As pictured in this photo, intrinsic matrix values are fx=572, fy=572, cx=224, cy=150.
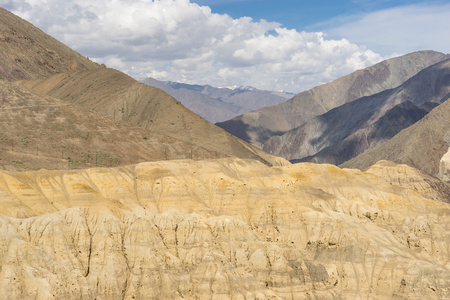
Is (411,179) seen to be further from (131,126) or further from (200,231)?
(200,231)

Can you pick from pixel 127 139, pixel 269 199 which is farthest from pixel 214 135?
pixel 269 199

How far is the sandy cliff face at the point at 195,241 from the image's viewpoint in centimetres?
Result: 6378

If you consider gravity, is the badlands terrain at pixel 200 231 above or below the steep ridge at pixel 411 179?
below

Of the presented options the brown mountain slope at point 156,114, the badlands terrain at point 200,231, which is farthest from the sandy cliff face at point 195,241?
the brown mountain slope at point 156,114

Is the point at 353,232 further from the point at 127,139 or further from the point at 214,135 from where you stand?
the point at 214,135

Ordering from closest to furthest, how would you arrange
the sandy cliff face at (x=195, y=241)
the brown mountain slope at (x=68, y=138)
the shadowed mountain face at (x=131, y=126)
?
the sandy cliff face at (x=195, y=241), the brown mountain slope at (x=68, y=138), the shadowed mountain face at (x=131, y=126)

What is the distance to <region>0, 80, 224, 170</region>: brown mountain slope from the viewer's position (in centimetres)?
13012

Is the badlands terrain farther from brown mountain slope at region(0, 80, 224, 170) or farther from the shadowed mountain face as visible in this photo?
the shadowed mountain face

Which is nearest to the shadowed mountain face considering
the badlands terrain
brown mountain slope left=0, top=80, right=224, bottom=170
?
brown mountain slope left=0, top=80, right=224, bottom=170

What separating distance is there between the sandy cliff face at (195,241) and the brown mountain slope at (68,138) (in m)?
35.2

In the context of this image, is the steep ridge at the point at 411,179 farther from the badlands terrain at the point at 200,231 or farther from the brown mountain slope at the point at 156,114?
the badlands terrain at the point at 200,231

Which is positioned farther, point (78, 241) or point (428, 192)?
point (428, 192)

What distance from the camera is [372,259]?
271ft

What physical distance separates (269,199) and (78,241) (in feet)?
118
